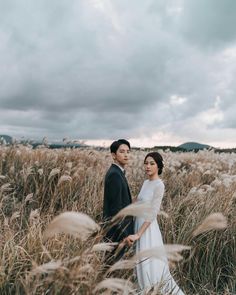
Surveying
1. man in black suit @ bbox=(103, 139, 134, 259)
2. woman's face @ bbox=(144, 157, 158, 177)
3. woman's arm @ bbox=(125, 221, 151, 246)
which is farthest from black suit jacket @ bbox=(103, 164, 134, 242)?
woman's face @ bbox=(144, 157, 158, 177)

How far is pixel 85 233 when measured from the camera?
2.93 meters

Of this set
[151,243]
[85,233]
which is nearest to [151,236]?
[151,243]

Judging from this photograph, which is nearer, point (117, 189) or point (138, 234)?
point (138, 234)

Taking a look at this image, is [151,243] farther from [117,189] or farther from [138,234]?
[117,189]

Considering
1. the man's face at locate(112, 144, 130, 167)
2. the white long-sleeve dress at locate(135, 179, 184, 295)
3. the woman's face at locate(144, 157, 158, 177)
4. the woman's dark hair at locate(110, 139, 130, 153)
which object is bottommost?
the white long-sleeve dress at locate(135, 179, 184, 295)

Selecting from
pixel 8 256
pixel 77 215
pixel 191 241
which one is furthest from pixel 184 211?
pixel 77 215

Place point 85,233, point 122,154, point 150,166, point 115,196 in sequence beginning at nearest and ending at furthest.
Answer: point 85,233, point 115,196, point 122,154, point 150,166

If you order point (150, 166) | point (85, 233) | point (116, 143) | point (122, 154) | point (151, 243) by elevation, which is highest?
point (116, 143)

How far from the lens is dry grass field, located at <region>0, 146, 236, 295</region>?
3.34 metres

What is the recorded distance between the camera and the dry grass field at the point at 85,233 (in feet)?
11.0

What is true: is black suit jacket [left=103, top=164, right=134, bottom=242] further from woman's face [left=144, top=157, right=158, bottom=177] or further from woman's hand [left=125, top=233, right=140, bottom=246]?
woman's face [left=144, top=157, right=158, bottom=177]

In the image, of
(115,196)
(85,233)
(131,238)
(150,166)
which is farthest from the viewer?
(150,166)

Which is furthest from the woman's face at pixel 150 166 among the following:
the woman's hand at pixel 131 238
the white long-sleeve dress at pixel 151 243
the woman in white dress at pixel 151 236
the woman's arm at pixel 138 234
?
the woman's hand at pixel 131 238

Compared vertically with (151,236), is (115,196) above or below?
above
